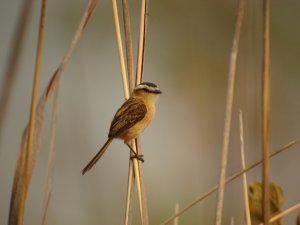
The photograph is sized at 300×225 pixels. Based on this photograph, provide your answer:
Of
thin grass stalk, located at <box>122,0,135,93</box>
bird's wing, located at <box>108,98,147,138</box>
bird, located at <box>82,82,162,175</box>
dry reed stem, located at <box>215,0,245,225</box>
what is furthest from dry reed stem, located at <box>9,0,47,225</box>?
bird's wing, located at <box>108,98,147,138</box>

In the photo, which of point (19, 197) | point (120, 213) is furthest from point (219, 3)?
point (19, 197)

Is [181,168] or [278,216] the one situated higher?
[181,168]

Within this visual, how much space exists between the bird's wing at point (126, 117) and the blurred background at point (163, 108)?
0.46 metres

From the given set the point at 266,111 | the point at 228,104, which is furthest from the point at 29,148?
the point at 266,111

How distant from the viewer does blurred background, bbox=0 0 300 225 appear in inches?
163

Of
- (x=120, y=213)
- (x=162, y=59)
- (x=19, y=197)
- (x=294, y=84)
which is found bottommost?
(x=19, y=197)

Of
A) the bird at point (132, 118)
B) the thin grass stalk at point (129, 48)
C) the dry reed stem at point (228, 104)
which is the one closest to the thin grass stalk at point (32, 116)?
the thin grass stalk at point (129, 48)

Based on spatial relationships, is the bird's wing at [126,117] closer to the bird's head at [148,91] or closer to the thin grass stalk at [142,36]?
the bird's head at [148,91]

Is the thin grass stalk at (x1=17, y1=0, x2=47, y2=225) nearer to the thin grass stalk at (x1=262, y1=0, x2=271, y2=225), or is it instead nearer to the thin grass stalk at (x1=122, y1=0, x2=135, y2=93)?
the thin grass stalk at (x1=122, y1=0, x2=135, y2=93)

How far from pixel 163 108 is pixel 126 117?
4.97 ft

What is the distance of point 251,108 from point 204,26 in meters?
0.86

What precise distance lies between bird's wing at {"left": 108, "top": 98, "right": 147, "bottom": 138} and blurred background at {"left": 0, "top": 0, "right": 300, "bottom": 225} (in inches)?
18.1

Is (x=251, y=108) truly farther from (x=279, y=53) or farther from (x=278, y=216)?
(x=278, y=216)

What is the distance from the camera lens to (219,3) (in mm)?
5000
